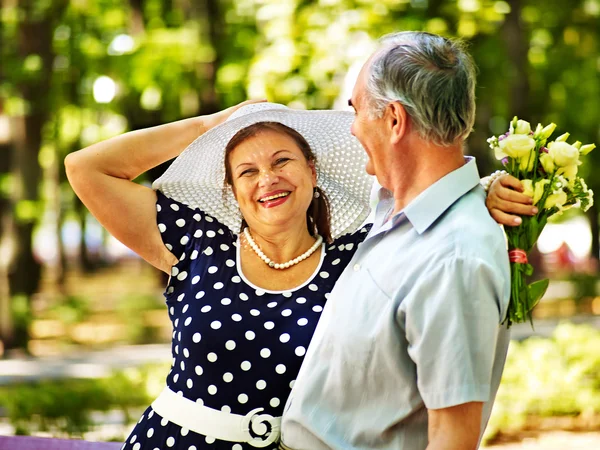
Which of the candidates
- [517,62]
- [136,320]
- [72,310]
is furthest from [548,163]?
[72,310]

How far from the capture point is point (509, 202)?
7.10 ft

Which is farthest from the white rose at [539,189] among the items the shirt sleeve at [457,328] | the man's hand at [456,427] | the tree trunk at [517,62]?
the tree trunk at [517,62]

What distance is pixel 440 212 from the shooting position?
210 cm

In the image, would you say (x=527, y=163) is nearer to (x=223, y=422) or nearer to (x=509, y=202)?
(x=509, y=202)

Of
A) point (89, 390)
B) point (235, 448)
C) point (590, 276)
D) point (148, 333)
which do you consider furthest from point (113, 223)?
point (590, 276)

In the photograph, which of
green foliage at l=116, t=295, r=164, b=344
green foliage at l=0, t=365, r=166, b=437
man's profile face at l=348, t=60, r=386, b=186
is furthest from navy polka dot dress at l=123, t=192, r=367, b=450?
green foliage at l=116, t=295, r=164, b=344

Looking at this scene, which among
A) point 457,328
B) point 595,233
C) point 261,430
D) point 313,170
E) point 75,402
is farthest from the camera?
point 595,233

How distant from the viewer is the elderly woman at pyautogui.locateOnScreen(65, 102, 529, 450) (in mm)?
2656

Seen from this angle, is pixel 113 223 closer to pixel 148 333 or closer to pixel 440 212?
pixel 440 212

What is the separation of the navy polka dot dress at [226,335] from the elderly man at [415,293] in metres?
0.34

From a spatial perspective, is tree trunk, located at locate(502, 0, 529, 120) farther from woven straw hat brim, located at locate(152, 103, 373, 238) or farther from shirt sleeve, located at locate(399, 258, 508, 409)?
shirt sleeve, located at locate(399, 258, 508, 409)

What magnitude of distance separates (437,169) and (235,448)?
1.09m

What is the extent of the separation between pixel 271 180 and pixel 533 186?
931mm

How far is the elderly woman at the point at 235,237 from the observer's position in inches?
105
